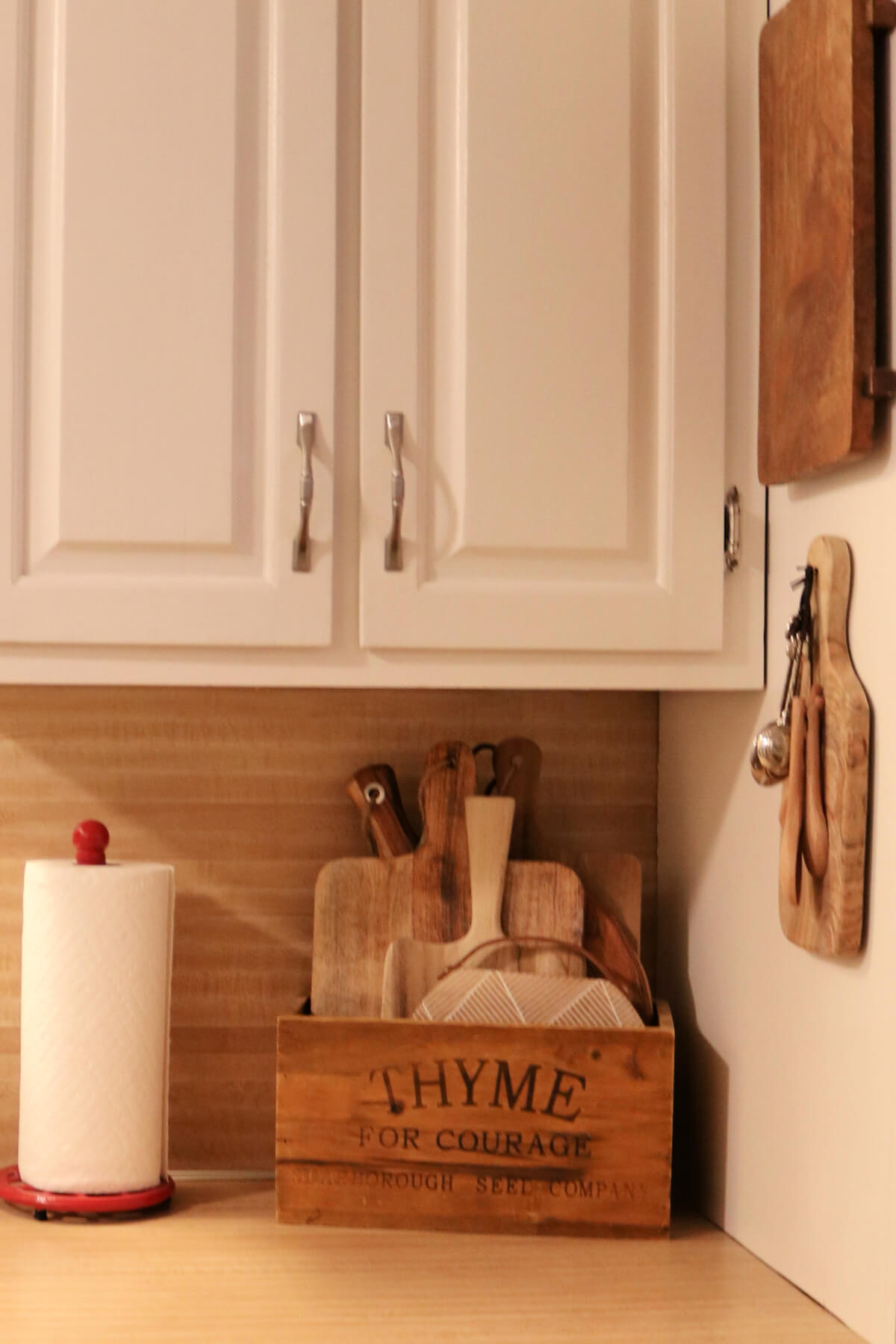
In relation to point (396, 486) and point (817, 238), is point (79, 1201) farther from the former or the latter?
point (817, 238)

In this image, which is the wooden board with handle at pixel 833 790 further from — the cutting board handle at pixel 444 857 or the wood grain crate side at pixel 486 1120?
the cutting board handle at pixel 444 857

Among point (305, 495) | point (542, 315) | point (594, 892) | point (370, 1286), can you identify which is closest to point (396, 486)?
point (305, 495)

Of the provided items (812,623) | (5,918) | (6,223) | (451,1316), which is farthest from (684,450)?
(5,918)

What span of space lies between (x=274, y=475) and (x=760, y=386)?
1.40 feet

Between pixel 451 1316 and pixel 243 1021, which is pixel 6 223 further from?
pixel 451 1316

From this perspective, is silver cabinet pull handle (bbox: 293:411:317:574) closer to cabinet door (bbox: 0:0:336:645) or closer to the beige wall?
cabinet door (bbox: 0:0:336:645)

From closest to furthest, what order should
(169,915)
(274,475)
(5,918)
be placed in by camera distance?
(274,475) → (169,915) → (5,918)

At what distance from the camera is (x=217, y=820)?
152 centimetres

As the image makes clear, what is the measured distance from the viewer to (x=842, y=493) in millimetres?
1085

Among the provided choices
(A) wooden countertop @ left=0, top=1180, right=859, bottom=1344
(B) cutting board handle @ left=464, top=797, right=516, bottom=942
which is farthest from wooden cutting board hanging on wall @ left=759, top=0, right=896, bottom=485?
(A) wooden countertop @ left=0, top=1180, right=859, bottom=1344

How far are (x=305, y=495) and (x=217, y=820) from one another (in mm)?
476

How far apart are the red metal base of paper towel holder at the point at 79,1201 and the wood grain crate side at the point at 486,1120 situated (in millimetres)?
147

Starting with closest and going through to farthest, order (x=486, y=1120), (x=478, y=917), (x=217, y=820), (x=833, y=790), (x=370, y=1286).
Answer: (x=833, y=790), (x=370, y=1286), (x=486, y=1120), (x=478, y=917), (x=217, y=820)

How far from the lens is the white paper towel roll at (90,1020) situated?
128 centimetres
